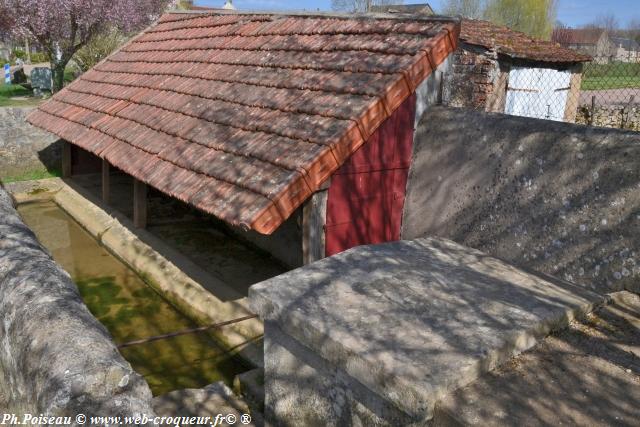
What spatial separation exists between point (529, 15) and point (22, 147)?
4201 cm

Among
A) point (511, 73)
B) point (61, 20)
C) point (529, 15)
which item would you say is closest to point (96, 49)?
point (61, 20)

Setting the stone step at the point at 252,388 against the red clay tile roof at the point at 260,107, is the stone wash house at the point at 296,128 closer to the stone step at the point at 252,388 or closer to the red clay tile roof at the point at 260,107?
the red clay tile roof at the point at 260,107

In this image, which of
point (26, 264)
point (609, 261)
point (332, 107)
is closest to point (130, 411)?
point (26, 264)

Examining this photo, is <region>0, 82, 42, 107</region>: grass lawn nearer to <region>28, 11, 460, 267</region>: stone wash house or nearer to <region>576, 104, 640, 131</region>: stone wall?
<region>28, 11, 460, 267</region>: stone wash house

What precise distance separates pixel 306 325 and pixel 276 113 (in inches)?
130

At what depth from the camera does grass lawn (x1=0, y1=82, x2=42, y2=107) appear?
19.2 m

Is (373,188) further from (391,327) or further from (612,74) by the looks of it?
(612,74)

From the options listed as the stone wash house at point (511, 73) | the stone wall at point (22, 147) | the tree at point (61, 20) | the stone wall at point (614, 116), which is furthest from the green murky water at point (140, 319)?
the tree at point (61, 20)

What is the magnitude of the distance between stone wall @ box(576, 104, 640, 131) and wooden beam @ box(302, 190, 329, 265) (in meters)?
9.33

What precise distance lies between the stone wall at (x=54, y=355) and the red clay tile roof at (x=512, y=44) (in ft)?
38.0

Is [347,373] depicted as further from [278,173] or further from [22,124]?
[22,124]

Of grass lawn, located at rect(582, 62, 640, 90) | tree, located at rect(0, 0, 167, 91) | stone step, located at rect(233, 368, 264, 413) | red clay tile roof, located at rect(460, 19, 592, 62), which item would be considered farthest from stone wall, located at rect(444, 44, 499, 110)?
tree, located at rect(0, 0, 167, 91)

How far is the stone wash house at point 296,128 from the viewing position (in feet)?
16.4

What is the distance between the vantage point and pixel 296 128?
17.7 ft
